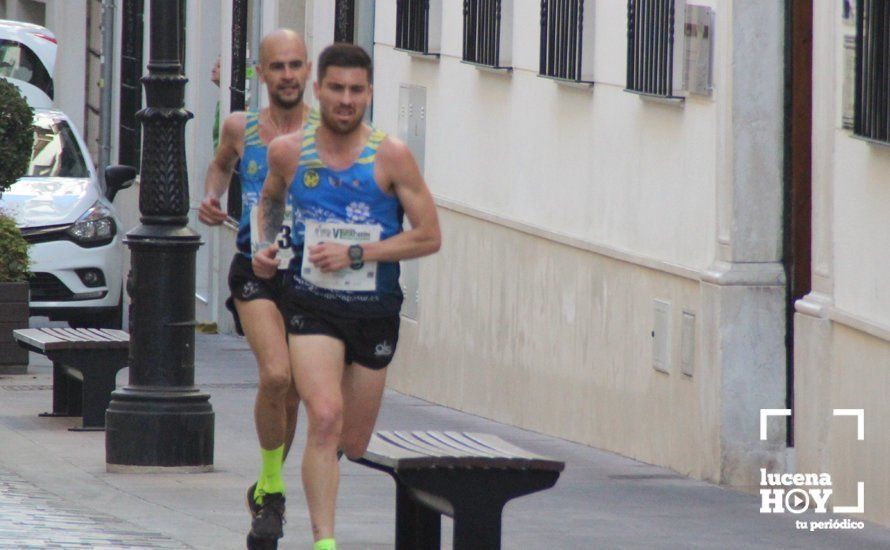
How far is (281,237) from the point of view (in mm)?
8367

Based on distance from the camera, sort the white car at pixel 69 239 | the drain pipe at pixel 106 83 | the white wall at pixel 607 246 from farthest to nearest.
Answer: the drain pipe at pixel 106 83, the white car at pixel 69 239, the white wall at pixel 607 246

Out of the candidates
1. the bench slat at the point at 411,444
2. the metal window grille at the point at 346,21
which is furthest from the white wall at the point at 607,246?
the bench slat at the point at 411,444

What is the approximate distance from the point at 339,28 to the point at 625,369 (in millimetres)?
6881

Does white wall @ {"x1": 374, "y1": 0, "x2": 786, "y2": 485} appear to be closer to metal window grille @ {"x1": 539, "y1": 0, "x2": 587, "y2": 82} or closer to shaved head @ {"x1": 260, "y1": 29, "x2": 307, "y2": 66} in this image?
metal window grille @ {"x1": 539, "y1": 0, "x2": 587, "y2": 82}

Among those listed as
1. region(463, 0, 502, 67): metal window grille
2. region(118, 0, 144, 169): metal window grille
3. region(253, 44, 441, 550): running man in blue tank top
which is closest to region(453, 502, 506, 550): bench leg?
region(253, 44, 441, 550): running man in blue tank top

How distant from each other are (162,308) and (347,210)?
11.8ft

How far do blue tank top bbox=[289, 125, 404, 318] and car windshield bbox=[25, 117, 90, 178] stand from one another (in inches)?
429

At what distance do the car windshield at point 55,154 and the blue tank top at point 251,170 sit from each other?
9.70m

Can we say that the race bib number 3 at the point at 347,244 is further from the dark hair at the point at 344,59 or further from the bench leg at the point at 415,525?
the bench leg at the point at 415,525

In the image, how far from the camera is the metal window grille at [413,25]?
16.4 m

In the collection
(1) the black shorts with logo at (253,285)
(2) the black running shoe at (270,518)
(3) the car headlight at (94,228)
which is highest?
(1) the black shorts with logo at (253,285)

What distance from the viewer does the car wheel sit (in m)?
18.3

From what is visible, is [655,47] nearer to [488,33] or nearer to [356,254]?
[488,33]

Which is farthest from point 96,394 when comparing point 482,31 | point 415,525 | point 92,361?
point 415,525
